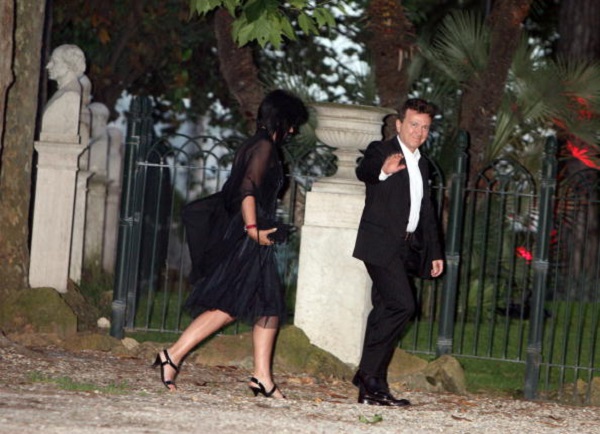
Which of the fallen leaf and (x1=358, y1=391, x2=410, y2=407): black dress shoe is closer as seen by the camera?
the fallen leaf

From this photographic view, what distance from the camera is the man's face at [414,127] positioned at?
25.6 ft

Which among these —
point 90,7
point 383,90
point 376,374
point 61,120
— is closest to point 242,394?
point 376,374

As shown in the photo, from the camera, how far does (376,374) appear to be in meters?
7.98

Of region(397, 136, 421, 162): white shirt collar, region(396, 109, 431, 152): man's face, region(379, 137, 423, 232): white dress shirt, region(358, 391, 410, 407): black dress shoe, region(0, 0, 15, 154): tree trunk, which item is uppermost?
region(0, 0, 15, 154): tree trunk

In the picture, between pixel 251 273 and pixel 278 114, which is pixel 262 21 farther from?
pixel 251 273

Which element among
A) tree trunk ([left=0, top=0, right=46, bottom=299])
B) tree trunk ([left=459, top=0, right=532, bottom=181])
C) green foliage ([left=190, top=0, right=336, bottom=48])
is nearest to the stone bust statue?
tree trunk ([left=0, top=0, right=46, bottom=299])

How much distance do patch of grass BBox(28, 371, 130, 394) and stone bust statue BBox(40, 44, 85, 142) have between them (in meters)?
3.08

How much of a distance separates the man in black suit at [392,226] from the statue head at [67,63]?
385cm

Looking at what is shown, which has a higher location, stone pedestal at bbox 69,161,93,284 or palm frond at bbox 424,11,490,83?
palm frond at bbox 424,11,490,83

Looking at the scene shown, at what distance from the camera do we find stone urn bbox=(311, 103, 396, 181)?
30.7 feet

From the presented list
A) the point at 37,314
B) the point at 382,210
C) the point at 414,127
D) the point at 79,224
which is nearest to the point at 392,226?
the point at 382,210

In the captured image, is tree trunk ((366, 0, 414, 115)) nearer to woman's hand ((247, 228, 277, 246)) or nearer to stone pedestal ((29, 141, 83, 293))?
stone pedestal ((29, 141, 83, 293))

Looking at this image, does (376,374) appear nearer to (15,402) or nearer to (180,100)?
(15,402)

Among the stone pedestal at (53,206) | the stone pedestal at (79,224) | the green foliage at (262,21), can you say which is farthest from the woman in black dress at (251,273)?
the stone pedestal at (79,224)
